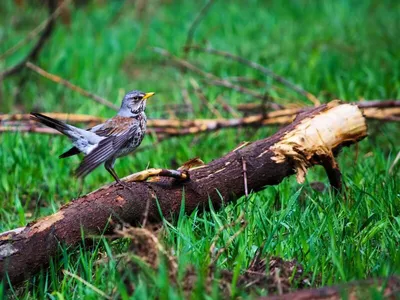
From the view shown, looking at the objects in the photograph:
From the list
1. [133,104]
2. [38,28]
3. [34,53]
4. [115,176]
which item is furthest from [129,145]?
[34,53]

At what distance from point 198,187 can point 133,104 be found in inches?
45.8

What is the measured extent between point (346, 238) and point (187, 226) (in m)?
0.93

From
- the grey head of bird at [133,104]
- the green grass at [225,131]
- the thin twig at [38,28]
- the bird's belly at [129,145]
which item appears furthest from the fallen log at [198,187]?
the thin twig at [38,28]

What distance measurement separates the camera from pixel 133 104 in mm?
5312

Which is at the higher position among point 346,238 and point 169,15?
point 169,15

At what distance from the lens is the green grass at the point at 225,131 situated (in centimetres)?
383

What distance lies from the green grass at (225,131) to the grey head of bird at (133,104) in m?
0.90

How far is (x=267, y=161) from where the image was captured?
4.64m

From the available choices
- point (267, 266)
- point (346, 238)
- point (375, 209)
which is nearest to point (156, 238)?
point (267, 266)

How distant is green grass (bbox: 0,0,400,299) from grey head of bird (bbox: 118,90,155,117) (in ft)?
Result: 2.97

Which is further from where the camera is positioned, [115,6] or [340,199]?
[115,6]

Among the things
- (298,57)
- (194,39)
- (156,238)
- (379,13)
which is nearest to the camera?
(156,238)

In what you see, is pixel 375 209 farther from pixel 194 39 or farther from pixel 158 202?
pixel 194 39

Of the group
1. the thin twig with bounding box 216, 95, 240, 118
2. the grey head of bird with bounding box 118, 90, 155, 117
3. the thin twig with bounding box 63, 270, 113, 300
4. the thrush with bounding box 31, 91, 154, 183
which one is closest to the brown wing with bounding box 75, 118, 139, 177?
the thrush with bounding box 31, 91, 154, 183
